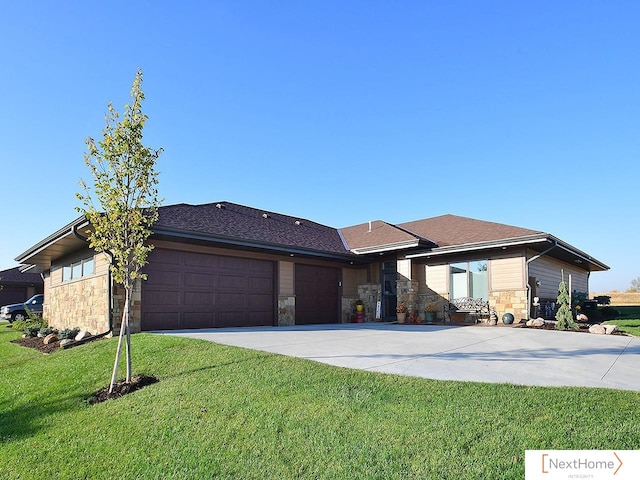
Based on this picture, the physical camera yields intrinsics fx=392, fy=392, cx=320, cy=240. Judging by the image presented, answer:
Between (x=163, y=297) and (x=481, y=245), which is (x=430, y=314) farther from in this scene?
(x=163, y=297)

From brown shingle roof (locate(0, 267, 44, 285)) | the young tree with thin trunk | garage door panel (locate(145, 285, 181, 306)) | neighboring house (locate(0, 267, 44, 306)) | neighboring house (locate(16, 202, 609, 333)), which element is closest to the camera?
the young tree with thin trunk

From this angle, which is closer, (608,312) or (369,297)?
(369,297)

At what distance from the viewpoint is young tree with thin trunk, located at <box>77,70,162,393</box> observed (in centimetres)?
599

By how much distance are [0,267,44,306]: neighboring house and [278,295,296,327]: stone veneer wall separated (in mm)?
24594

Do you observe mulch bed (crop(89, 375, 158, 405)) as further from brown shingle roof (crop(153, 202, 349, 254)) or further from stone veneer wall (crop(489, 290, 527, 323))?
stone veneer wall (crop(489, 290, 527, 323))

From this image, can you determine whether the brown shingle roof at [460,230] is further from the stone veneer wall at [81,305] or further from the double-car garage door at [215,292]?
the stone veneer wall at [81,305]

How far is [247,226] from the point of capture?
558 inches

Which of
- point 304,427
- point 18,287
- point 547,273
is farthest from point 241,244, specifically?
point 18,287

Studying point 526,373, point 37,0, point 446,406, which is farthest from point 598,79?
point 37,0

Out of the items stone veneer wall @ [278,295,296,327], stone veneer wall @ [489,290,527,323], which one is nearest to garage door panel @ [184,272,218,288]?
stone veneer wall @ [278,295,296,327]

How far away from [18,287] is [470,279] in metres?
32.2

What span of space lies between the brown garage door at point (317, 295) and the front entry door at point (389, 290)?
194cm

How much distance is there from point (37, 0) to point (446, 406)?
34.5 ft

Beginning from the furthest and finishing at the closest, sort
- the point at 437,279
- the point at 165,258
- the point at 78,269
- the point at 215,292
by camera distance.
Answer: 1. the point at 437,279
2. the point at 78,269
3. the point at 215,292
4. the point at 165,258
